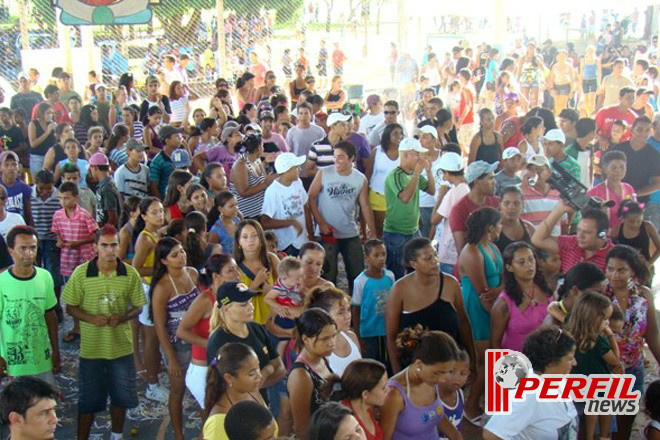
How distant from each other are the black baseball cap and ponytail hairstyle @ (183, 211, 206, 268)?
1.67m

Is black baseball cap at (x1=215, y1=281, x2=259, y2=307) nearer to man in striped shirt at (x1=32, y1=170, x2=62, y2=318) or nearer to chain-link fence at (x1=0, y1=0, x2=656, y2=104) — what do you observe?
man in striped shirt at (x1=32, y1=170, x2=62, y2=318)

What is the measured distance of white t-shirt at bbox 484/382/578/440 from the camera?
12.8ft

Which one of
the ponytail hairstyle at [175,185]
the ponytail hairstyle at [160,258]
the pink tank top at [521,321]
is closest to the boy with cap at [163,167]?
the ponytail hairstyle at [175,185]

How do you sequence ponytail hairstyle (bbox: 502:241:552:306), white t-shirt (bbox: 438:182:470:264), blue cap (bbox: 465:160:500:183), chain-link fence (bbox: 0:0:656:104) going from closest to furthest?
ponytail hairstyle (bbox: 502:241:552:306)
blue cap (bbox: 465:160:500:183)
white t-shirt (bbox: 438:182:470:264)
chain-link fence (bbox: 0:0:656:104)

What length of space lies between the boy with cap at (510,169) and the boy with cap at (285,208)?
1.90 meters

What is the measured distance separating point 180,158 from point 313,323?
474cm

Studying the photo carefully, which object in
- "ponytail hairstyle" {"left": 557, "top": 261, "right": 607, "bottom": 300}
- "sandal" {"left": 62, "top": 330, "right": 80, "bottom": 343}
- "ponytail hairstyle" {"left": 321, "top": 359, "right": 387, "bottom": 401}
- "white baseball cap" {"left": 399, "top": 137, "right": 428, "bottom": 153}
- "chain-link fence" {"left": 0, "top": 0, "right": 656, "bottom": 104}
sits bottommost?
"sandal" {"left": 62, "top": 330, "right": 80, "bottom": 343}

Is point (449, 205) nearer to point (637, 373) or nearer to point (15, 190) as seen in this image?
point (637, 373)

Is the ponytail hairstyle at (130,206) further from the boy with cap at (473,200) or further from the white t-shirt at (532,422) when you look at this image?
the white t-shirt at (532,422)

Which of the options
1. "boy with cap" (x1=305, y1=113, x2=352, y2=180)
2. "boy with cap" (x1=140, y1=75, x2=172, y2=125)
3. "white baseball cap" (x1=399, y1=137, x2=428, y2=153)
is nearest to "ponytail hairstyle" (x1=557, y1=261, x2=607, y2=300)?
"white baseball cap" (x1=399, y1=137, x2=428, y2=153)

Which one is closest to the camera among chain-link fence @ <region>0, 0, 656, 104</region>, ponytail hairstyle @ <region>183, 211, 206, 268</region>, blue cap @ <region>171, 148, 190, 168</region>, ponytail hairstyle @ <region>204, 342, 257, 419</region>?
ponytail hairstyle @ <region>204, 342, 257, 419</region>

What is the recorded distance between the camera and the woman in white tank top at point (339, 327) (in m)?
4.56

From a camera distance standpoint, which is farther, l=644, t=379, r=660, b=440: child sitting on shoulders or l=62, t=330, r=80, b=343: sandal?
l=62, t=330, r=80, b=343: sandal

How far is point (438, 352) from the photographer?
13.6 ft
